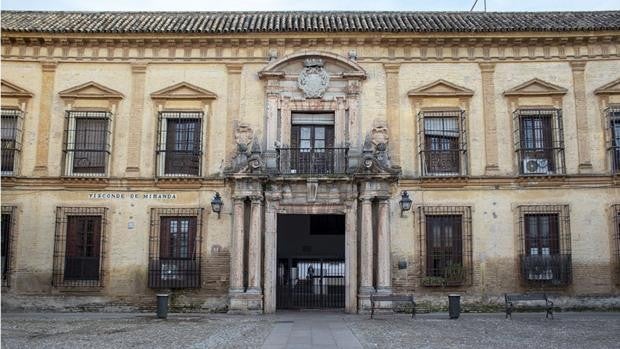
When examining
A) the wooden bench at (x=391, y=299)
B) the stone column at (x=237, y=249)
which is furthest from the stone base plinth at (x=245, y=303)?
the wooden bench at (x=391, y=299)

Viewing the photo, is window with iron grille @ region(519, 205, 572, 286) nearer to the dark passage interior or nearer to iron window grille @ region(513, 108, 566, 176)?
iron window grille @ region(513, 108, 566, 176)

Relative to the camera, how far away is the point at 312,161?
59.0 feet

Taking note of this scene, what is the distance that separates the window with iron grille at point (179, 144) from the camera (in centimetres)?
1820

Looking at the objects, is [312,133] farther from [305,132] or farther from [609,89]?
[609,89]

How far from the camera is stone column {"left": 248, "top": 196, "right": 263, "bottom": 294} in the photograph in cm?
1716

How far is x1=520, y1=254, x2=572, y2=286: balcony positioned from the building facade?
0.13ft

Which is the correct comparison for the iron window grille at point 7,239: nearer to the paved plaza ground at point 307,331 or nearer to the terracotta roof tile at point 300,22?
the paved plaza ground at point 307,331

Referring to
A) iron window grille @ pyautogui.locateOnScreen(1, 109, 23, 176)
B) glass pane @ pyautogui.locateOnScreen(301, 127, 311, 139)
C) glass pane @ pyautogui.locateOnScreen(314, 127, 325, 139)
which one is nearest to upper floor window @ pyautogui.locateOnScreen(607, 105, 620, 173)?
glass pane @ pyautogui.locateOnScreen(314, 127, 325, 139)

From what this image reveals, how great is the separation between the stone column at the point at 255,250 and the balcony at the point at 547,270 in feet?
24.3

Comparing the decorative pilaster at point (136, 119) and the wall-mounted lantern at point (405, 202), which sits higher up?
the decorative pilaster at point (136, 119)

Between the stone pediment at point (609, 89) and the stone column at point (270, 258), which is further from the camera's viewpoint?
the stone pediment at point (609, 89)

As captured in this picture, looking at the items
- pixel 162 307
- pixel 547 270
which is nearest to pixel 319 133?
pixel 162 307

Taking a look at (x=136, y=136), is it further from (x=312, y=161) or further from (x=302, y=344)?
(x=302, y=344)

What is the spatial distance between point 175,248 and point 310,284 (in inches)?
179
